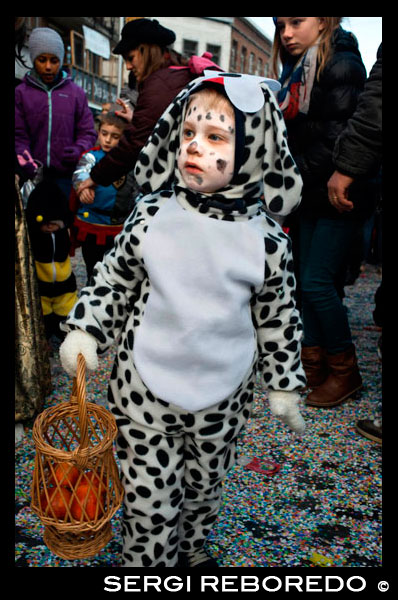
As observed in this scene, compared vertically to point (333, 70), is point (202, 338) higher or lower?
lower

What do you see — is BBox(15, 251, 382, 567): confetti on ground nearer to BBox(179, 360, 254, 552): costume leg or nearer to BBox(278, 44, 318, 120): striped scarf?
BBox(179, 360, 254, 552): costume leg

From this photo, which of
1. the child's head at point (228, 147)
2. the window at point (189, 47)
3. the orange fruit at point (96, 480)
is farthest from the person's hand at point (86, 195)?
the window at point (189, 47)

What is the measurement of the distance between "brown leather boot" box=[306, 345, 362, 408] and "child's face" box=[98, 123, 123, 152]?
73.0 inches

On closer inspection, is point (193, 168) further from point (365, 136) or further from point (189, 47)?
point (189, 47)

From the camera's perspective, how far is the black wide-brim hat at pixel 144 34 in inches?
111

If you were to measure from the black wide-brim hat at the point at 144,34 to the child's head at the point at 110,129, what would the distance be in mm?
485

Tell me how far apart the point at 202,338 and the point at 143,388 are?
0.22m

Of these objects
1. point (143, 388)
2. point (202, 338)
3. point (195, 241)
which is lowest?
point (143, 388)

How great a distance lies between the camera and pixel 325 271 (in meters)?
2.72

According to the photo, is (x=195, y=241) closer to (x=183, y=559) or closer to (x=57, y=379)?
(x=183, y=559)

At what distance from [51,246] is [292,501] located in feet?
6.38

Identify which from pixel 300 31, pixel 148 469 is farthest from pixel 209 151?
pixel 300 31
